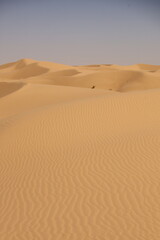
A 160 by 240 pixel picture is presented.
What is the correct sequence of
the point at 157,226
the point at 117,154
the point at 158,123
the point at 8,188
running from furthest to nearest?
1. the point at 158,123
2. the point at 117,154
3. the point at 8,188
4. the point at 157,226

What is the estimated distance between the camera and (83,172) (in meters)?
7.10

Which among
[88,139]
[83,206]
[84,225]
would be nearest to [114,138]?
[88,139]

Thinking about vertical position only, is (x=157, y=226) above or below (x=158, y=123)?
below

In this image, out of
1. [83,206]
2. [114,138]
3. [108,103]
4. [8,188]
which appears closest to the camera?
[83,206]

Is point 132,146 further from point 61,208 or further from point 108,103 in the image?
point 108,103

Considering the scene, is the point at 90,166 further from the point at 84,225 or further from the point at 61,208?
the point at 84,225

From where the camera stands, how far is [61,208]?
5559 mm

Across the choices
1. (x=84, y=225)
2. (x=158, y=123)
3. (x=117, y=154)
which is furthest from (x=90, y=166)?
(x=158, y=123)

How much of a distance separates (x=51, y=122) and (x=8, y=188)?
19.9 feet

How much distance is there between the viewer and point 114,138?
9852 mm

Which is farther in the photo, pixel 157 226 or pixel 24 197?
pixel 24 197

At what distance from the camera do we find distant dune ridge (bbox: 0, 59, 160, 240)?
194 inches

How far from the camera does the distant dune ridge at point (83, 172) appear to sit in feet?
16.2

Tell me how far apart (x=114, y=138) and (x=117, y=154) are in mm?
1847
